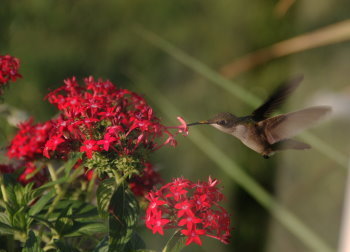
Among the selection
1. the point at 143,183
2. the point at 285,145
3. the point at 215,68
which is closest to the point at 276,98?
the point at 285,145

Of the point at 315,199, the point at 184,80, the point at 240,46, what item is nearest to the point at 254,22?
the point at 240,46

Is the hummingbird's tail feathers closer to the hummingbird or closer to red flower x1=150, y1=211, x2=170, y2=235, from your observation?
the hummingbird

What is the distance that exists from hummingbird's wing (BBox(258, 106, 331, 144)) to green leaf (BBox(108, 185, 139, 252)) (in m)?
0.40

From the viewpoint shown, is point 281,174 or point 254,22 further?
point 254,22

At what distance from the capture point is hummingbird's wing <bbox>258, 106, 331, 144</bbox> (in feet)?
3.29

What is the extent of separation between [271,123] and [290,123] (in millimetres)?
62

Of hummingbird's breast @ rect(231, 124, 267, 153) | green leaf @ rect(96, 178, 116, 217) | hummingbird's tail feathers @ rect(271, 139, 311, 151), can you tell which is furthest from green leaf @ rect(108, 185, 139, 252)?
hummingbird's tail feathers @ rect(271, 139, 311, 151)

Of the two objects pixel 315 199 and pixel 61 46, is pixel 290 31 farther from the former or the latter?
pixel 61 46

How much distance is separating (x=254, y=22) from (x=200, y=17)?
1.11 feet

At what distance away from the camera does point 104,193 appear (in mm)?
870

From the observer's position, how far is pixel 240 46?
10.1 feet

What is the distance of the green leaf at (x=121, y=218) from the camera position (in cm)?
81

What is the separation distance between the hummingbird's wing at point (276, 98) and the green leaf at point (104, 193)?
397mm

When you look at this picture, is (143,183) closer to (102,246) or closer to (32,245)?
(102,246)
